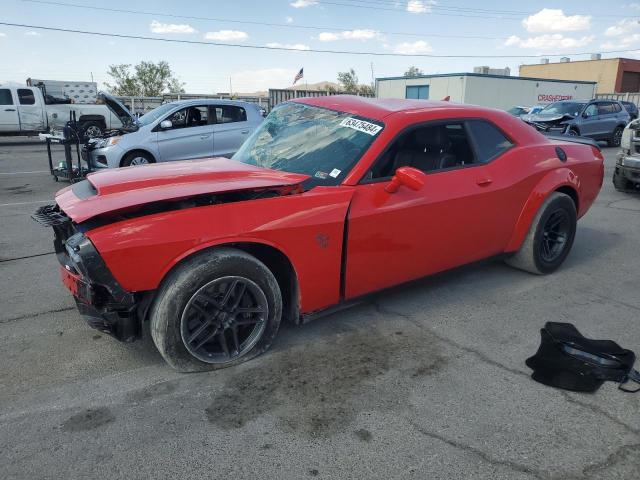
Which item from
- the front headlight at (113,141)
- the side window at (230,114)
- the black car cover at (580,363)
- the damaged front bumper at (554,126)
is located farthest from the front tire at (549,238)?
the damaged front bumper at (554,126)

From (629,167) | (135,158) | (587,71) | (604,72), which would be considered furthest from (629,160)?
(587,71)

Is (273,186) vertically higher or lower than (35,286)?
higher

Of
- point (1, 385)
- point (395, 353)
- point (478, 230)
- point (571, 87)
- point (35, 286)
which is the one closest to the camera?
point (1, 385)

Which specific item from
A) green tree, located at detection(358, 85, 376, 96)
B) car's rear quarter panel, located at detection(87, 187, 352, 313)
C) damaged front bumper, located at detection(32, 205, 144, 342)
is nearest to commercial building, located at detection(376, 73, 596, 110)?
green tree, located at detection(358, 85, 376, 96)

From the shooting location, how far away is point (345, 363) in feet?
10.2

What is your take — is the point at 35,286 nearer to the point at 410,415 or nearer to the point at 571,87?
the point at 410,415

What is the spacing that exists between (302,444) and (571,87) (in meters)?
36.5

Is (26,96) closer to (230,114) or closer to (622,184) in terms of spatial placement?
(230,114)

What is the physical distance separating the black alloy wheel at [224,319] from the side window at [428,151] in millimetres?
1117

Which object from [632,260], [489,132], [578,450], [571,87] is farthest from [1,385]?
[571,87]

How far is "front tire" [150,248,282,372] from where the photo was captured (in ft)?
8.89

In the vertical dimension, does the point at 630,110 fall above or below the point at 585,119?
above

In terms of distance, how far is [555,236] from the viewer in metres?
4.78

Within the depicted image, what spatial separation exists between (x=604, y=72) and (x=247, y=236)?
59797 mm
